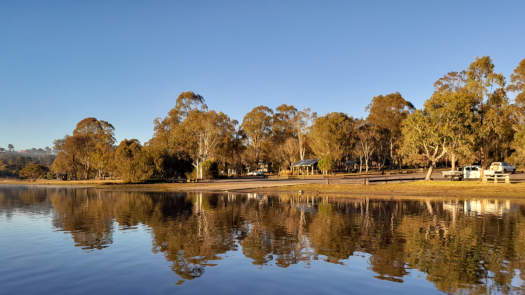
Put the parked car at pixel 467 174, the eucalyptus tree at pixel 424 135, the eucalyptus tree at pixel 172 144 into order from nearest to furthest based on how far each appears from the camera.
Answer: the eucalyptus tree at pixel 424 135, the parked car at pixel 467 174, the eucalyptus tree at pixel 172 144

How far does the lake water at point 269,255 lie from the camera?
935 centimetres

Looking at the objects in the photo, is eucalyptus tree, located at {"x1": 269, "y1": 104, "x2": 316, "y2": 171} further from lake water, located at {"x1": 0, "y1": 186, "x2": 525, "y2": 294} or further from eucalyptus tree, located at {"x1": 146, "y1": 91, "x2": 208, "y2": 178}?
lake water, located at {"x1": 0, "y1": 186, "x2": 525, "y2": 294}

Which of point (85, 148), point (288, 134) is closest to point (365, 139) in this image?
point (288, 134)

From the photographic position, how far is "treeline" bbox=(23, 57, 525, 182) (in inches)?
1733

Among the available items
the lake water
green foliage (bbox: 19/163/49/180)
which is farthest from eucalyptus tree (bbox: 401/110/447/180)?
green foliage (bbox: 19/163/49/180)

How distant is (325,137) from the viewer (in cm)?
8306

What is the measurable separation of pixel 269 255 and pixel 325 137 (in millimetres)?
72277

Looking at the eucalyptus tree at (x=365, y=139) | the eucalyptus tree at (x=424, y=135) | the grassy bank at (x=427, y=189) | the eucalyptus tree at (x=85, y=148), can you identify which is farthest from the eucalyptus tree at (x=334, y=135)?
the eucalyptus tree at (x=85, y=148)

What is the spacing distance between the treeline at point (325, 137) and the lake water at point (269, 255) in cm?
2503

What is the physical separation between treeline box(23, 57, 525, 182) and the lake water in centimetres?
2503

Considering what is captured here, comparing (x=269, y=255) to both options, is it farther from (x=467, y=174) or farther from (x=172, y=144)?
(x=172, y=144)

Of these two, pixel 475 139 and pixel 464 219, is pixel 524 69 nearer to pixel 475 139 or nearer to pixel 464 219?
pixel 475 139

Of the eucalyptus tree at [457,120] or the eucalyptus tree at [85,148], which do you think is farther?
the eucalyptus tree at [85,148]

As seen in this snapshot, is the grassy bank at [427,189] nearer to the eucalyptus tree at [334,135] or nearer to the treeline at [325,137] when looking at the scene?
the treeline at [325,137]
